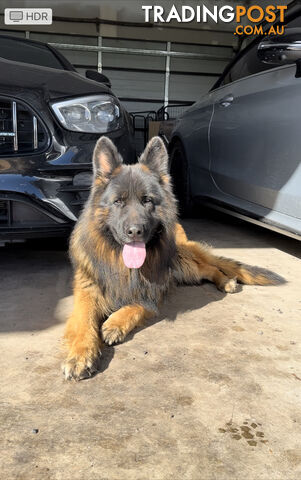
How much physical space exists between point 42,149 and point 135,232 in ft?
3.34

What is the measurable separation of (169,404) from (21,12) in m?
12.3

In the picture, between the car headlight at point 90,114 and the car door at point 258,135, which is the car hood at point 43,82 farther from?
the car door at point 258,135

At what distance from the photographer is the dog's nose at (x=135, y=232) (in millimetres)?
2279

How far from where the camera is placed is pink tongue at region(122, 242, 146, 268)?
2418 millimetres

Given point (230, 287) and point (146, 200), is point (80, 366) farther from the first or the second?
point (230, 287)

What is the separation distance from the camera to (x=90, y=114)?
117 inches

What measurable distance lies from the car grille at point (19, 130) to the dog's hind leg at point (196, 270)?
1286 mm

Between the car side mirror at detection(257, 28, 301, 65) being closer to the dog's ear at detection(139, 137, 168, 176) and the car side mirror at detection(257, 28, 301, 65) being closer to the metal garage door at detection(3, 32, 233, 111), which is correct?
the dog's ear at detection(139, 137, 168, 176)

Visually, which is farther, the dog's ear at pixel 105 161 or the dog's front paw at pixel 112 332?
the dog's ear at pixel 105 161

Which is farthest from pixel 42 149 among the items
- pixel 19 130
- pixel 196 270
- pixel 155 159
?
pixel 196 270

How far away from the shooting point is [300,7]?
11.8 ft

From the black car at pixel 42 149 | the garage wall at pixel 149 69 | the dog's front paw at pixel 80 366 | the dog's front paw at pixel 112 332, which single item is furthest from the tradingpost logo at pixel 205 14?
the dog's front paw at pixel 80 366

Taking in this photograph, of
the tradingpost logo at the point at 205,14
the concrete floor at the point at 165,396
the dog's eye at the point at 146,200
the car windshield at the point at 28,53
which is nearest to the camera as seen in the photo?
the concrete floor at the point at 165,396

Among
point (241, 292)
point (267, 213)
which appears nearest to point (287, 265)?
point (267, 213)
